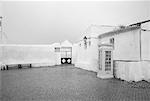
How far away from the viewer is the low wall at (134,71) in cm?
980

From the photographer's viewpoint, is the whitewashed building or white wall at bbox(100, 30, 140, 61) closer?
the whitewashed building

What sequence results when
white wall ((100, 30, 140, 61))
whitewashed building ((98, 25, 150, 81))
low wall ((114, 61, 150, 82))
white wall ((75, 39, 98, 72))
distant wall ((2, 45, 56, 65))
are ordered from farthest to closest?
1. distant wall ((2, 45, 56, 65))
2. white wall ((75, 39, 98, 72))
3. white wall ((100, 30, 140, 61))
4. whitewashed building ((98, 25, 150, 81))
5. low wall ((114, 61, 150, 82))

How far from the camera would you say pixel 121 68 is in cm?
1059

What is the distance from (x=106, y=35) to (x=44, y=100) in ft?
36.1

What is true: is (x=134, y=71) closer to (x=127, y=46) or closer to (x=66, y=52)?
(x=127, y=46)

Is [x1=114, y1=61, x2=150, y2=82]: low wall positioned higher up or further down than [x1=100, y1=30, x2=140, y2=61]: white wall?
further down

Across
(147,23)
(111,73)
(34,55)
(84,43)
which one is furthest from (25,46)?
(147,23)

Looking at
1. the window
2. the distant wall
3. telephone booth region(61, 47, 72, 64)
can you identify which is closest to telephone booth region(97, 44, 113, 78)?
the window

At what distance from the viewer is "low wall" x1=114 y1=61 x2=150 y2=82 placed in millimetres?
9805

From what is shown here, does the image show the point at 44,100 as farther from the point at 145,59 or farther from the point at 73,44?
the point at 73,44

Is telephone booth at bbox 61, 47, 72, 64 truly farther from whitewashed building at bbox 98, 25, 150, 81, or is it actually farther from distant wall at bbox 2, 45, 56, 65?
whitewashed building at bbox 98, 25, 150, 81

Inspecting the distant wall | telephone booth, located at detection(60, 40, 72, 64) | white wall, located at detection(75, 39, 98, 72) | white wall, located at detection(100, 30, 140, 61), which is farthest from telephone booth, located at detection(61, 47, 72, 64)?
white wall, located at detection(100, 30, 140, 61)

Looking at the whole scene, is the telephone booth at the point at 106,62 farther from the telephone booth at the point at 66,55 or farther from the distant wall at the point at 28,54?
the telephone booth at the point at 66,55

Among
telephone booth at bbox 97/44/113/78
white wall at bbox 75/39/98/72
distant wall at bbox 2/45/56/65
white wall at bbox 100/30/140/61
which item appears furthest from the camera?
distant wall at bbox 2/45/56/65
